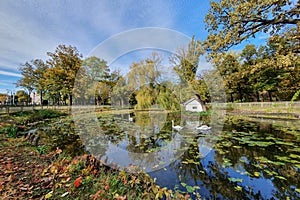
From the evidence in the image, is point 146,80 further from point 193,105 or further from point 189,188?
point 193,105

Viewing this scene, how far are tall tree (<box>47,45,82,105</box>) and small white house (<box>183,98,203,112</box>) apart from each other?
13716 mm

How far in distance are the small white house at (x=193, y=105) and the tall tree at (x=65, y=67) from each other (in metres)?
13.7

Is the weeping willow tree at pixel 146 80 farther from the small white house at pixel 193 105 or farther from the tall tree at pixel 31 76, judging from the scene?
the tall tree at pixel 31 76

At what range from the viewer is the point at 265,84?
1705cm

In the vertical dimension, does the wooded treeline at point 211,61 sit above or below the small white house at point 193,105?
above

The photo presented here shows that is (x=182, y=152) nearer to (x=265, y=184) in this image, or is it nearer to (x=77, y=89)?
(x=265, y=184)

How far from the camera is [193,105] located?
49.7 ft

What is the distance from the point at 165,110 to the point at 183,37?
797 centimetres

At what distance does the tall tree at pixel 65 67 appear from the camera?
14336mm

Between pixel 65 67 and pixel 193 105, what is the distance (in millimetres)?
15976

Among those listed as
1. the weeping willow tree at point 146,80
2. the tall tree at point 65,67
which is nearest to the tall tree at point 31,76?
the tall tree at point 65,67

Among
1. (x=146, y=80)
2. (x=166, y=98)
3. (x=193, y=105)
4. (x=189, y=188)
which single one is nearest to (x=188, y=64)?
(x=166, y=98)

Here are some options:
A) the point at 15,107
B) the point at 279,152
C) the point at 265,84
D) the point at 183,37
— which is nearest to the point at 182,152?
the point at 279,152

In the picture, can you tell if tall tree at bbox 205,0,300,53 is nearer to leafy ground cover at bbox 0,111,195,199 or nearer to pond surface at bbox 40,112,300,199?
pond surface at bbox 40,112,300,199
